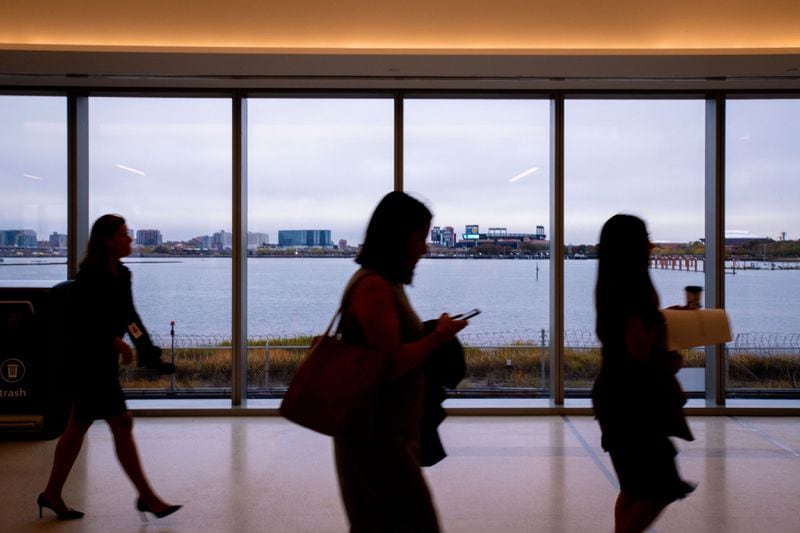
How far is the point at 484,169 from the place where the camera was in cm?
645

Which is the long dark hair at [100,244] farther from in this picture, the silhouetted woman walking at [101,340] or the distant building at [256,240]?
the distant building at [256,240]

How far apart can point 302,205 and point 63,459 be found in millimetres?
3471

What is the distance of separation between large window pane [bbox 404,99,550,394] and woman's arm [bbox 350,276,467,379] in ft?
14.4

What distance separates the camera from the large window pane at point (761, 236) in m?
6.35

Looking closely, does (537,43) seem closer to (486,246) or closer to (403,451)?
(486,246)

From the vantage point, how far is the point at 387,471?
194 cm

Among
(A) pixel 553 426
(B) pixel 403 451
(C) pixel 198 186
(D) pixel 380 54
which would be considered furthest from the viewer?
(C) pixel 198 186

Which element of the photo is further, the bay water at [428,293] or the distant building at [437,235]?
the distant building at [437,235]

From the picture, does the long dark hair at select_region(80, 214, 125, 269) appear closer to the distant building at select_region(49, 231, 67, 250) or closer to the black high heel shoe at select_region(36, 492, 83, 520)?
the black high heel shoe at select_region(36, 492, 83, 520)

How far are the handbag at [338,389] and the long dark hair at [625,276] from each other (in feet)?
3.32

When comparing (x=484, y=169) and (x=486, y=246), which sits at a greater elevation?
(x=484, y=169)

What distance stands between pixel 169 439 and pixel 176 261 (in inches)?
69.8

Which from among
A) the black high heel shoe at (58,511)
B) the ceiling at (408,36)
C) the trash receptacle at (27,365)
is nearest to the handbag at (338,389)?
the black high heel shoe at (58,511)

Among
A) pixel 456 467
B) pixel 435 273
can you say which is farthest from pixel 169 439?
pixel 435 273
